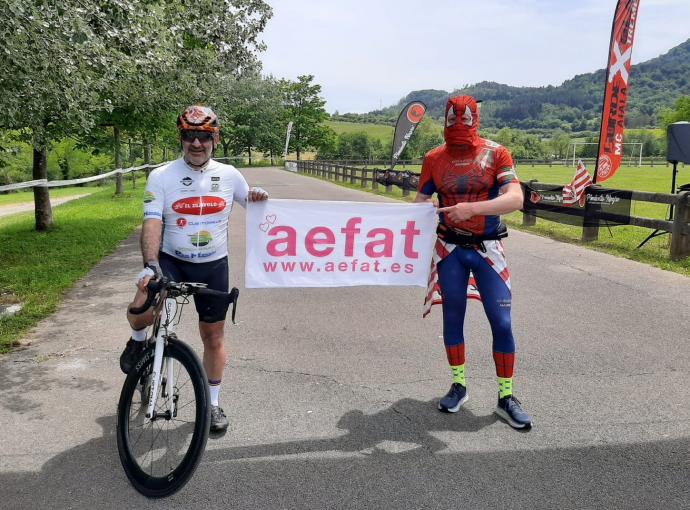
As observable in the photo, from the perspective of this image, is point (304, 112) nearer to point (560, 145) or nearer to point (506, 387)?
point (560, 145)

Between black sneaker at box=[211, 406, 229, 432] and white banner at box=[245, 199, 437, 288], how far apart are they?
0.99 m

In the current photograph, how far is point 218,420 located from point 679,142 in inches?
410

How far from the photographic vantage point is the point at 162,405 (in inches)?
133

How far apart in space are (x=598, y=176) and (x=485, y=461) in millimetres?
12956

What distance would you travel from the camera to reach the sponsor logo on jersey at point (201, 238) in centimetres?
362

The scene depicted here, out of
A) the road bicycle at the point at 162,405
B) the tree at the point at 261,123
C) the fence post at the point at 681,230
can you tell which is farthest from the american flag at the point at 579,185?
the tree at the point at 261,123

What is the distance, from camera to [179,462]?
10.9 feet

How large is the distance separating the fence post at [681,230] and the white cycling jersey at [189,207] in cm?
905

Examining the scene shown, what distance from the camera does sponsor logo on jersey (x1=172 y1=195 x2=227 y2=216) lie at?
11.7 feet

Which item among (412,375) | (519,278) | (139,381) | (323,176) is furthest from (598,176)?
(323,176)

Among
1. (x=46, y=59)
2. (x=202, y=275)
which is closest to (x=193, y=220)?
(x=202, y=275)

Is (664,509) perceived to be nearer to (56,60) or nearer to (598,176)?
(56,60)

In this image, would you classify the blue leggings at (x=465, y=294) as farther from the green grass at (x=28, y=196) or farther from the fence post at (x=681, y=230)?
the green grass at (x=28, y=196)

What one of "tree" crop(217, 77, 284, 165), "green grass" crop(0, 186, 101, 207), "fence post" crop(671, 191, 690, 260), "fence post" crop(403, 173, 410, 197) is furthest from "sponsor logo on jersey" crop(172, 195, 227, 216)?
"tree" crop(217, 77, 284, 165)
